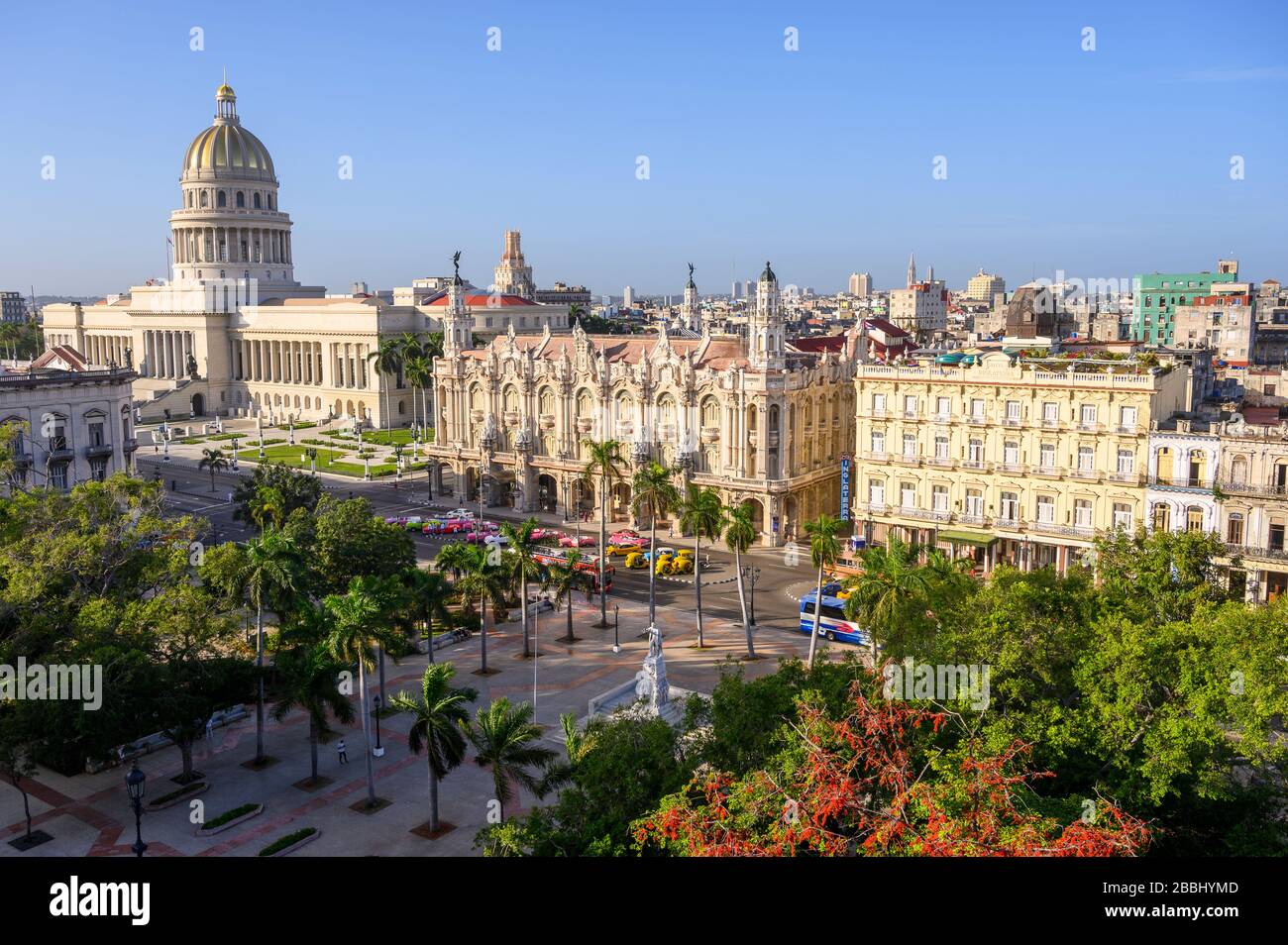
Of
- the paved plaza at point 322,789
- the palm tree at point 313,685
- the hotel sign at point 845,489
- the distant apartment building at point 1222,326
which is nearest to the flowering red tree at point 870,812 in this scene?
the paved plaza at point 322,789

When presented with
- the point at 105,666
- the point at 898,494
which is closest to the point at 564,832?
the point at 105,666

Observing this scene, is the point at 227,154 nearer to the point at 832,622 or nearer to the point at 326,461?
the point at 326,461

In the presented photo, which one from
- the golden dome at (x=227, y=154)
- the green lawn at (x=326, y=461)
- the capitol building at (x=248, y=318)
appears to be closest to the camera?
the green lawn at (x=326, y=461)

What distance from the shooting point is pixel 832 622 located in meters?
64.2

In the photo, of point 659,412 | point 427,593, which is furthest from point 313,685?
point 659,412

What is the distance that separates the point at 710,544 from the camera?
8769 cm

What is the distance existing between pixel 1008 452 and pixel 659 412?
101ft

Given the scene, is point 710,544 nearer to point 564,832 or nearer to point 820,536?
point 820,536

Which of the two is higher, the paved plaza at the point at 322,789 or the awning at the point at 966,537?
the awning at the point at 966,537

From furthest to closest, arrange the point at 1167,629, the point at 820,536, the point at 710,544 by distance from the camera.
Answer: the point at 710,544 → the point at 820,536 → the point at 1167,629

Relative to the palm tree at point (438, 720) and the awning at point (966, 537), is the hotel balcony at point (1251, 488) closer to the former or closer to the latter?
the awning at point (966, 537)

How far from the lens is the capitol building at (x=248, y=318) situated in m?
165

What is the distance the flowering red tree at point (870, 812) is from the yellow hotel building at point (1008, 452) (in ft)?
142

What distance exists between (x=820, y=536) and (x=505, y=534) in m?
17.1
